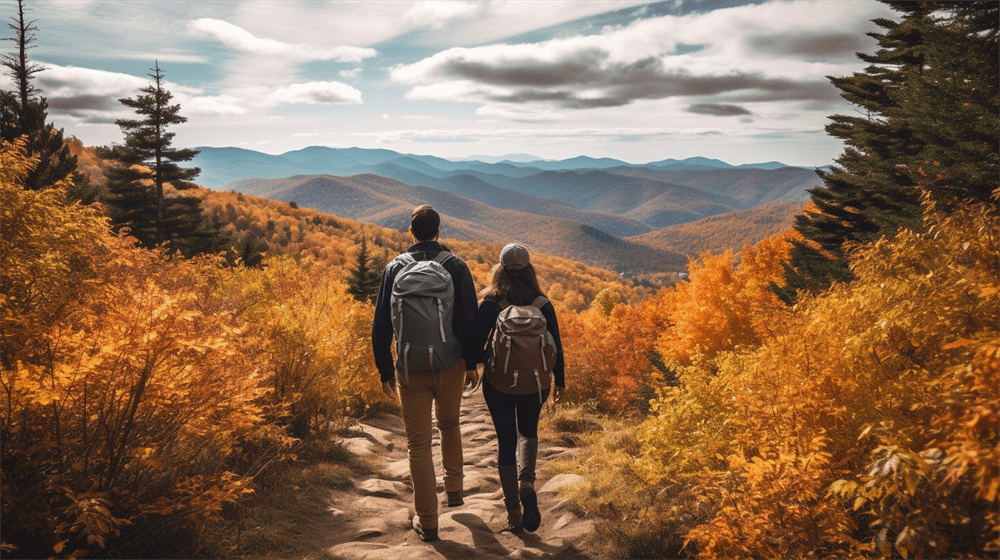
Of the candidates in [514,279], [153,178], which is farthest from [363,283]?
[514,279]

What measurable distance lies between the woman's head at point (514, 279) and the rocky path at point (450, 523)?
2.28 meters

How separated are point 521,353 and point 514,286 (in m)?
0.71

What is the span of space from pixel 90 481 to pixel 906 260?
24.0 feet

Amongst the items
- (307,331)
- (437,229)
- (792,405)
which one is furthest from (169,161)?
(792,405)

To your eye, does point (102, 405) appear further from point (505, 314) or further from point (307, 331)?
point (307, 331)

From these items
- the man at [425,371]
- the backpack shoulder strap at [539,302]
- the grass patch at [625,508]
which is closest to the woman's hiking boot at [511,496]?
the man at [425,371]

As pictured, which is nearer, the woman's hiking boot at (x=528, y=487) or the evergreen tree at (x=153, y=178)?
the woman's hiking boot at (x=528, y=487)

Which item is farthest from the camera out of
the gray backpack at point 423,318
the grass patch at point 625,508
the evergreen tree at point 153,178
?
the evergreen tree at point 153,178

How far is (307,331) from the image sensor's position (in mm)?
7844

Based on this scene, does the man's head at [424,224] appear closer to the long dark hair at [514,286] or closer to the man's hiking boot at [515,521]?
the long dark hair at [514,286]

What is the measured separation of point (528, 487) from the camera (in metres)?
4.75

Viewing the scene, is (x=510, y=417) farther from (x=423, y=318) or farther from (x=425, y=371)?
(x=423, y=318)

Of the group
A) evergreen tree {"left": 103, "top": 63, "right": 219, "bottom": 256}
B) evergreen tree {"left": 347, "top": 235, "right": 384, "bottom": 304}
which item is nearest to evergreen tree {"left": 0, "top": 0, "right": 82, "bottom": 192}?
evergreen tree {"left": 103, "top": 63, "right": 219, "bottom": 256}

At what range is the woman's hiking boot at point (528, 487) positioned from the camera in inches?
187
